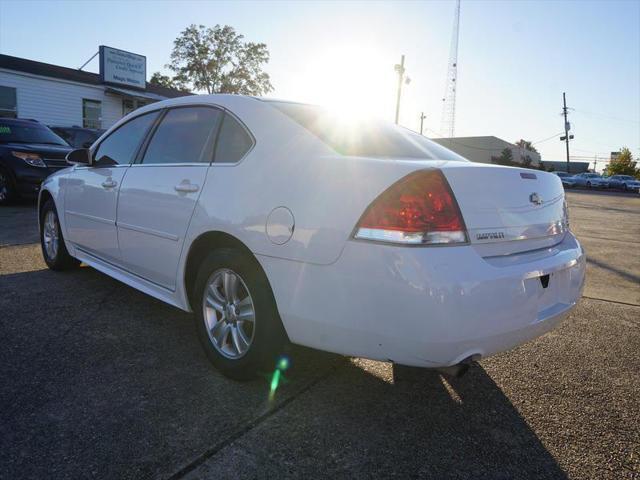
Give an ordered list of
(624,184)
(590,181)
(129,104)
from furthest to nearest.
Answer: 1. (590,181)
2. (624,184)
3. (129,104)

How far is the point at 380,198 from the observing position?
201 cm

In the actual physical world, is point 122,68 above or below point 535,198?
above

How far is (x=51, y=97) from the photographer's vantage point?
21781mm

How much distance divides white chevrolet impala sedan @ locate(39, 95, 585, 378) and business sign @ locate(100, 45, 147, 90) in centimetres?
2474

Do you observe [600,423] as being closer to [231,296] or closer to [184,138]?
[231,296]

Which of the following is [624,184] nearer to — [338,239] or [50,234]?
[50,234]

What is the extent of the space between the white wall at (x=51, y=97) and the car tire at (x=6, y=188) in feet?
45.3

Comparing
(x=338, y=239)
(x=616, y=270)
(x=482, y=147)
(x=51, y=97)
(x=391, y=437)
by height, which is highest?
(x=482, y=147)

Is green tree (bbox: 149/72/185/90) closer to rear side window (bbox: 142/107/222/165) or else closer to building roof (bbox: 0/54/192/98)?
building roof (bbox: 0/54/192/98)

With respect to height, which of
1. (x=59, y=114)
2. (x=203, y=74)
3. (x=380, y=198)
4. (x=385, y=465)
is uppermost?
(x=203, y=74)

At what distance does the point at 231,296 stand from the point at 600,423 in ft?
6.47

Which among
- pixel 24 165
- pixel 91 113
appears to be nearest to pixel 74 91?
pixel 91 113

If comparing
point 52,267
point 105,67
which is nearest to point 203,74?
point 105,67

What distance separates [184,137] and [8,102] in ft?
71.5
